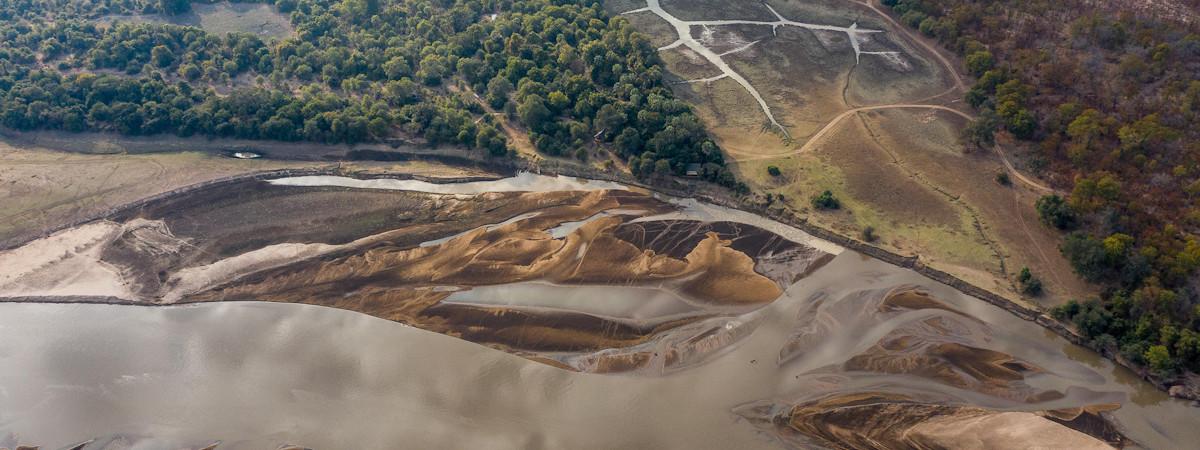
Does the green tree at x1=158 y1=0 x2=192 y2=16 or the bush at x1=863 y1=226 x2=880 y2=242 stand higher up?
the green tree at x1=158 y1=0 x2=192 y2=16

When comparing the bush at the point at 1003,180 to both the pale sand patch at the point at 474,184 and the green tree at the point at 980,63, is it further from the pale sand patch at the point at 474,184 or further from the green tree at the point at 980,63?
the pale sand patch at the point at 474,184

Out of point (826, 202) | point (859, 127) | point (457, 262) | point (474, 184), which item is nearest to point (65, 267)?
point (457, 262)

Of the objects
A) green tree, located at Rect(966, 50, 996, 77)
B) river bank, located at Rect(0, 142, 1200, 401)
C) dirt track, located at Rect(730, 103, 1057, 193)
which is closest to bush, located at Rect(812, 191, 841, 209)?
river bank, located at Rect(0, 142, 1200, 401)

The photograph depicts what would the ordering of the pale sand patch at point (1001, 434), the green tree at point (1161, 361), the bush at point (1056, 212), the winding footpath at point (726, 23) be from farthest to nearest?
the winding footpath at point (726, 23) < the bush at point (1056, 212) < the green tree at point (1161, 361) < the pale sand patch at point (1001, 434)

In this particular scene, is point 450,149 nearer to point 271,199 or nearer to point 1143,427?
point 271,199

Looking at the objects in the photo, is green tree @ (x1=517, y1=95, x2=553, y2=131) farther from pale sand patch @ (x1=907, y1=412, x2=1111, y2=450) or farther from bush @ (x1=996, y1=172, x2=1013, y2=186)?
pale sand patch @ (x1=907, y1=412, x2=1111, y2=450)

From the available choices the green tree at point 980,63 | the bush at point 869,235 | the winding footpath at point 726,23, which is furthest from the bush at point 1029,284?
the green tree at point 980,63

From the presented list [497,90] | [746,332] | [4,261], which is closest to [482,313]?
[746,332]
